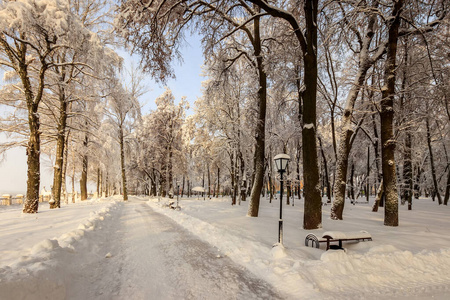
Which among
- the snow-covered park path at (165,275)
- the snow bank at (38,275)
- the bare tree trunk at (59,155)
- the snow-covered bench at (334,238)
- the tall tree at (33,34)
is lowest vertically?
the snow-covered park path at (165,275)

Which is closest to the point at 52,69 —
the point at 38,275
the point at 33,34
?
the point at 33,34

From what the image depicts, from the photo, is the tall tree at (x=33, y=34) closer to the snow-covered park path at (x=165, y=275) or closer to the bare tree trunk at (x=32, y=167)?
the bare tree trunk at (x=32, y=167)

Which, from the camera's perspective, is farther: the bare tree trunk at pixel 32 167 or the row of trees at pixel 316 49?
the bare tree trunk at pixel 32 167

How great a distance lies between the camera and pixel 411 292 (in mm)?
3732

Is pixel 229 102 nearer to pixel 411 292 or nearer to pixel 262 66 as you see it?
pixel 262 66

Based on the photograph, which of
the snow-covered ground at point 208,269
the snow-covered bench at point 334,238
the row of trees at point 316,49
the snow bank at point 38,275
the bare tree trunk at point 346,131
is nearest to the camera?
the snow bank at point 38,275

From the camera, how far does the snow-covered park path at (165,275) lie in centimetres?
360

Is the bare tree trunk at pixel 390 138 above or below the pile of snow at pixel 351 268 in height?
above

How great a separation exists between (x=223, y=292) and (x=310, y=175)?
18.3ft

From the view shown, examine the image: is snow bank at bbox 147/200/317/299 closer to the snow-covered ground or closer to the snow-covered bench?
the snow-covered ground

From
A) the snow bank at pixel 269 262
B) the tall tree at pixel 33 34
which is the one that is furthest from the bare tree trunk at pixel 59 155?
the snow bank at pixel 269 262

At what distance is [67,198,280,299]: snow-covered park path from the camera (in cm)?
360

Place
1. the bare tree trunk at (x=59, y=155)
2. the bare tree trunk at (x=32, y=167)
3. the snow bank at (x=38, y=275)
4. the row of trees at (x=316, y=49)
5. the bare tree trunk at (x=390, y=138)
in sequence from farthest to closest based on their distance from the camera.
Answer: the bare tree trunk at (x=59, y=155)
the bare tree trunk at (x=32, y=167)
the bare tree trunk at (x=390, y=138)
the row of trees at (x=316, y=49)
the snow bank at (x=38, y=275)

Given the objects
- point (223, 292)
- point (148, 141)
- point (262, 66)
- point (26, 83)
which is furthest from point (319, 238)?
point (148, 141)
